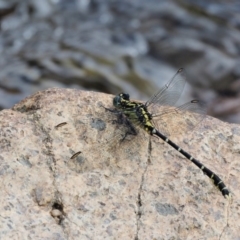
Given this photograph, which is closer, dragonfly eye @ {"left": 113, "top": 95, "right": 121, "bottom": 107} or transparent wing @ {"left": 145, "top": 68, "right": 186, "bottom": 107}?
dragonfly eye @ {"left": 113, "top": 95, "right": 121, "bottom": 107}

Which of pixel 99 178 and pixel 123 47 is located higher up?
pixel 123 47

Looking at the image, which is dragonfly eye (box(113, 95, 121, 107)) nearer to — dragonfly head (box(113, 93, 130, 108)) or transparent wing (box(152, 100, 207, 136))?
dragonfly head (box(113, 93, 130, 108))

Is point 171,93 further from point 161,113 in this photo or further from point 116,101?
point 116,101

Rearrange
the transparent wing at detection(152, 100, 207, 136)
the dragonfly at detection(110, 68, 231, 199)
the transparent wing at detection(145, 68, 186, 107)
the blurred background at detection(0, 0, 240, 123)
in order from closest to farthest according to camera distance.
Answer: the dragonfly at detection(110, 68, 231, 199) < the transparent wing at detection(152, 100, 207, 136) < the transparent wing at detection(145, 68, 186, 107) < the blurred background at detection(0, 0, 240, 123)

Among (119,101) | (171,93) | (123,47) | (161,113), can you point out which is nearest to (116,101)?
(119,101)

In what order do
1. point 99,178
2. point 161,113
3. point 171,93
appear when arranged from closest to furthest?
point 99,178
point 161,113
point 171,93

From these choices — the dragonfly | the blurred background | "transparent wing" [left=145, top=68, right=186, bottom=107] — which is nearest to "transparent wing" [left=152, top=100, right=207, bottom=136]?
the dragonfly
